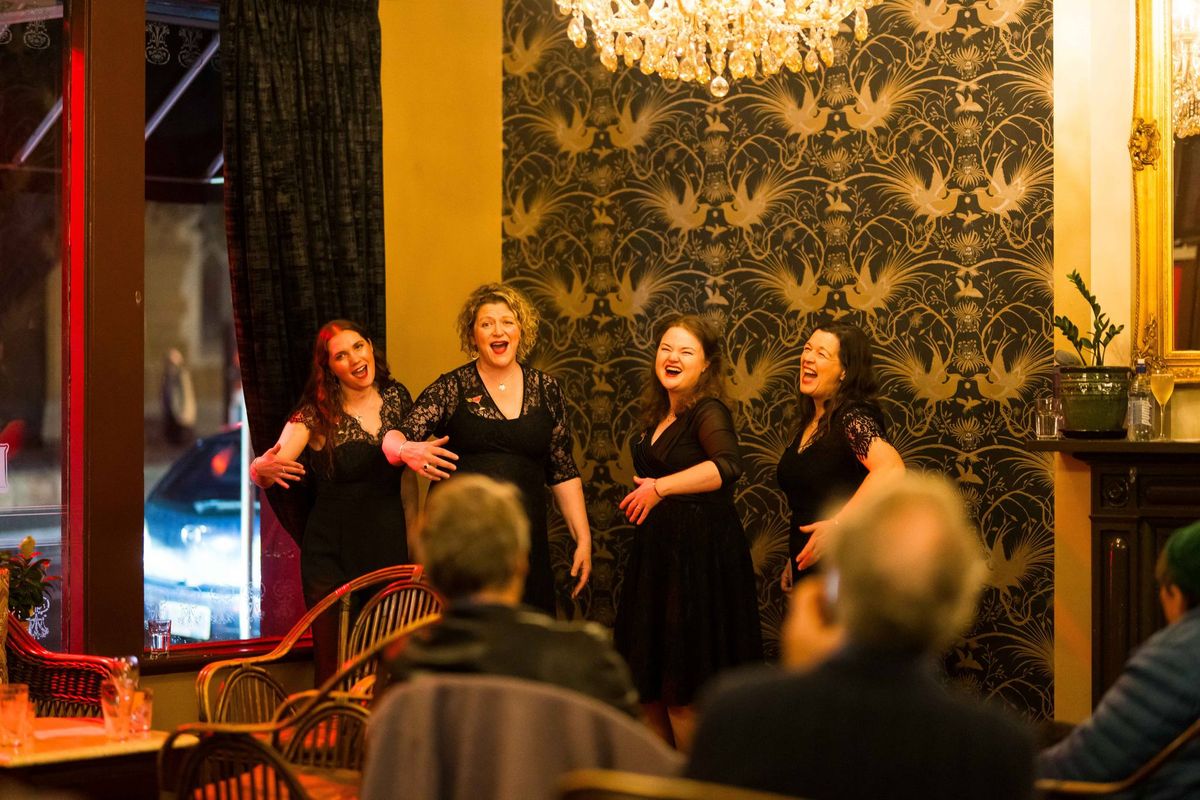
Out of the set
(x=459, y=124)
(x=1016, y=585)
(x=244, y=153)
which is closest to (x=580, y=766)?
(x=1016, y=585)

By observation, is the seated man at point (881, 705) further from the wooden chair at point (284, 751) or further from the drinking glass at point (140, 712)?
the drinking glass at point (140, 712)

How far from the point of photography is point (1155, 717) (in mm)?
2096

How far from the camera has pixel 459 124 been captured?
221 inches

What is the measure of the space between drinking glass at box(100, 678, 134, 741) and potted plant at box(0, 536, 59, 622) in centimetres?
83

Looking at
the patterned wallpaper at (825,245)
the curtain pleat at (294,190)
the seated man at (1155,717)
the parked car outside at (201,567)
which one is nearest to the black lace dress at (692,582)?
the patterned wallpaper at (825,245)

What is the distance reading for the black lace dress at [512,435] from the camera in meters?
4.57

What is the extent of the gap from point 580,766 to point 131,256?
3.22m

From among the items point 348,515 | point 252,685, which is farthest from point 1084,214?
point 252,685

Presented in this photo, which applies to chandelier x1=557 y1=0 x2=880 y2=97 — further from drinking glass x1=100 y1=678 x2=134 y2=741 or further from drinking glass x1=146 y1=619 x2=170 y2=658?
drinking glass x1=146 y1=619 x2=170 y2=658

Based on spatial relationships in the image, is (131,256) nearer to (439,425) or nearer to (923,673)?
(439,425)

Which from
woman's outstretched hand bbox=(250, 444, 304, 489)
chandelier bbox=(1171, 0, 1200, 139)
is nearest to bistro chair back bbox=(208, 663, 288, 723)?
woman's outstretched hand bbox=(250, 444, 304, 489)

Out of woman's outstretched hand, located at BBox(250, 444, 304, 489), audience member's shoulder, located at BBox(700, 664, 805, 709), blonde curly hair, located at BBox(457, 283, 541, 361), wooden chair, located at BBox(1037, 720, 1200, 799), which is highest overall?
blonde curly hair, located at BBox(457, 283, 541, 361)

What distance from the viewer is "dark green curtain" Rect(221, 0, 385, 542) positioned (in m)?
4.82

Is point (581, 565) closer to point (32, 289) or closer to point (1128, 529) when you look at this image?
point (1128, 529)
